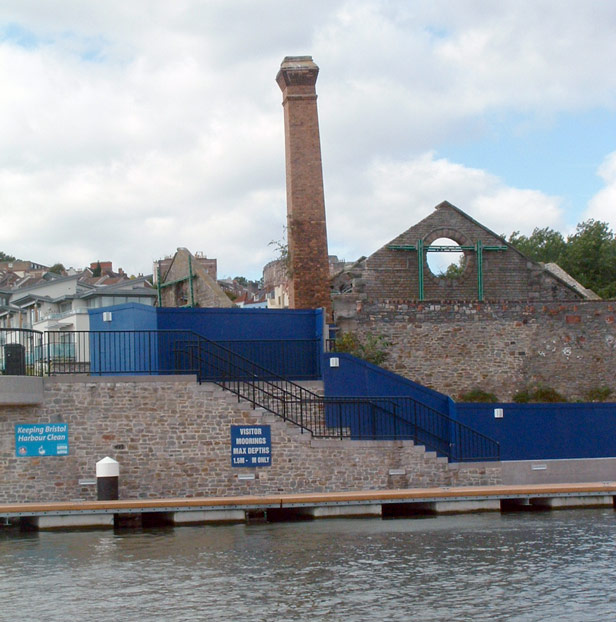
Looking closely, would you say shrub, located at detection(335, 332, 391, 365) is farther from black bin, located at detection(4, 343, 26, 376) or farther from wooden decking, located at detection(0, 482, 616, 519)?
black bin, located at detection(4, 343, 26, 376)

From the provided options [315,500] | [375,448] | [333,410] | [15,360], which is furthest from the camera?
[333,410]

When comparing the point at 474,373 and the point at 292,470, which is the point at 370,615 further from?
the point at 474,373

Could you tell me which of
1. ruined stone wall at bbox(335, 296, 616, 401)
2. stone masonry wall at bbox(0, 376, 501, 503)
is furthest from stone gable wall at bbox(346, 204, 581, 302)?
stone masonry wall at bbox(0, 376, 501, 503)

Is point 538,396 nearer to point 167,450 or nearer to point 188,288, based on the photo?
point 167,450

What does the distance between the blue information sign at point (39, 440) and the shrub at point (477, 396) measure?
38.4 ft

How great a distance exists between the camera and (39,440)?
23438 millimetres

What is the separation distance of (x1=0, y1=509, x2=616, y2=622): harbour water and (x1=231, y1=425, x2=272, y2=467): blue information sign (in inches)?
96.1

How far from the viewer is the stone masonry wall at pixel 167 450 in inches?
926

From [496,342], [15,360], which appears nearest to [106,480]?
[15,360]

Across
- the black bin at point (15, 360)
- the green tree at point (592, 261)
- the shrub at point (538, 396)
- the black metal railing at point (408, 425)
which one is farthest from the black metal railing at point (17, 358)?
the green tree at point (592, 261)

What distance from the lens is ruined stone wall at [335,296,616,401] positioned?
3000 centimetres

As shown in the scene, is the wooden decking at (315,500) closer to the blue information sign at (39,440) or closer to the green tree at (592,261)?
the blue information sign at (39,440)

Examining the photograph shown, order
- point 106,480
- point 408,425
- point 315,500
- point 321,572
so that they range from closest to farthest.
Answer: point 321,572 < point 315,500 < point 106,480 < point 408,425

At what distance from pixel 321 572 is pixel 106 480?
7957mm
